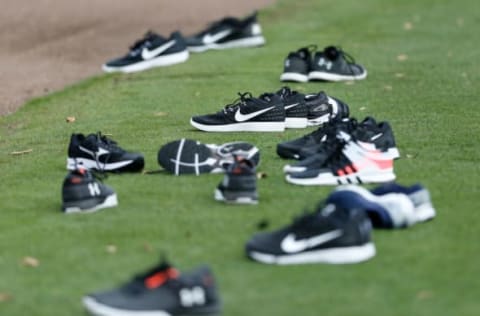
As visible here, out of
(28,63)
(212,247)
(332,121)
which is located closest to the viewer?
(212,247)

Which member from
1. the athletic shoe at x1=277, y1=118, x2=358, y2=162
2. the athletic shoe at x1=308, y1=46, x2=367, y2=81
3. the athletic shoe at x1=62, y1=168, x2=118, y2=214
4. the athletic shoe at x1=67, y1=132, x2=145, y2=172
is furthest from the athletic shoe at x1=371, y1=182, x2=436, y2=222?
the athletic shoe at x1=308, y1=46, x2=367, y2=81

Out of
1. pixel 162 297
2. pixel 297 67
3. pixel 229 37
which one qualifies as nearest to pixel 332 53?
pixel 297 67

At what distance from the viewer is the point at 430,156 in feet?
26.0

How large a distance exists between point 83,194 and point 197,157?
1065mm

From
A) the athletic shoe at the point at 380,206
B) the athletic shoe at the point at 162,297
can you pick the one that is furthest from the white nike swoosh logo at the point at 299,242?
the athletic shoe at the point at 162,297

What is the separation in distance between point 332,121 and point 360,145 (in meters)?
0.56

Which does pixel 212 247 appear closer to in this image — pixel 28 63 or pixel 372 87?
pixel 372 87

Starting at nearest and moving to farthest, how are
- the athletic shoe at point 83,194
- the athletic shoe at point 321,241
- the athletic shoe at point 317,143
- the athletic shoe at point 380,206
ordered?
1. the athletic shoe at point 321,241
2. the athletic shoe at point 380,206
3. the athletic shoe at point 83,194
4. the athletic shoe at point 317,143

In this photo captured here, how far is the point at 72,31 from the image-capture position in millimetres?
15641

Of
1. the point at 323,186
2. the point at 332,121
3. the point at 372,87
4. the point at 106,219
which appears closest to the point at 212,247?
the point at 106,219

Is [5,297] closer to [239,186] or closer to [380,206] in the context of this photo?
[239,186]

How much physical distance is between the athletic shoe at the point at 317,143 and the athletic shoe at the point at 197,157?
335mm

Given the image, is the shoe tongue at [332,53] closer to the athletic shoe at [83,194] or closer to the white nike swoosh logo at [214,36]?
the white nike swoosh logo at [214,36]

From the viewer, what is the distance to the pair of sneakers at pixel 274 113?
8.71m
